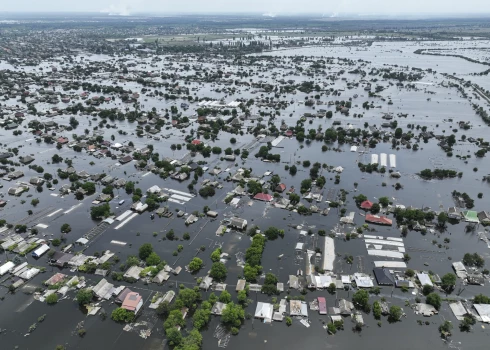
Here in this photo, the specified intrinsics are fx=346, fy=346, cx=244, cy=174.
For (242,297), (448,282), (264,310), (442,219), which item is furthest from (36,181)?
(442,219)

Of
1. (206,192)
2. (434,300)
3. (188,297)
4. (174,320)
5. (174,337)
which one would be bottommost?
(174,337)

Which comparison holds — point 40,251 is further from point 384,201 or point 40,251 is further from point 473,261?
point 473,261

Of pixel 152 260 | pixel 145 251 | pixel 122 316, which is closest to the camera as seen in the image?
pixel 122 316

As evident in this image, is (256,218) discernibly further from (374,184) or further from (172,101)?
(172,101)

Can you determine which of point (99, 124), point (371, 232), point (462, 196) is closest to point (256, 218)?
point (371, 232)

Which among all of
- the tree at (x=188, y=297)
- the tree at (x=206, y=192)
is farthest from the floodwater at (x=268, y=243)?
the tree at (x=188, y=297)

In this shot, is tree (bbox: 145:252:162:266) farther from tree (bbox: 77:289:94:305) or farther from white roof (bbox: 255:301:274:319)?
white roof (bbox: 255:301:274:319)
